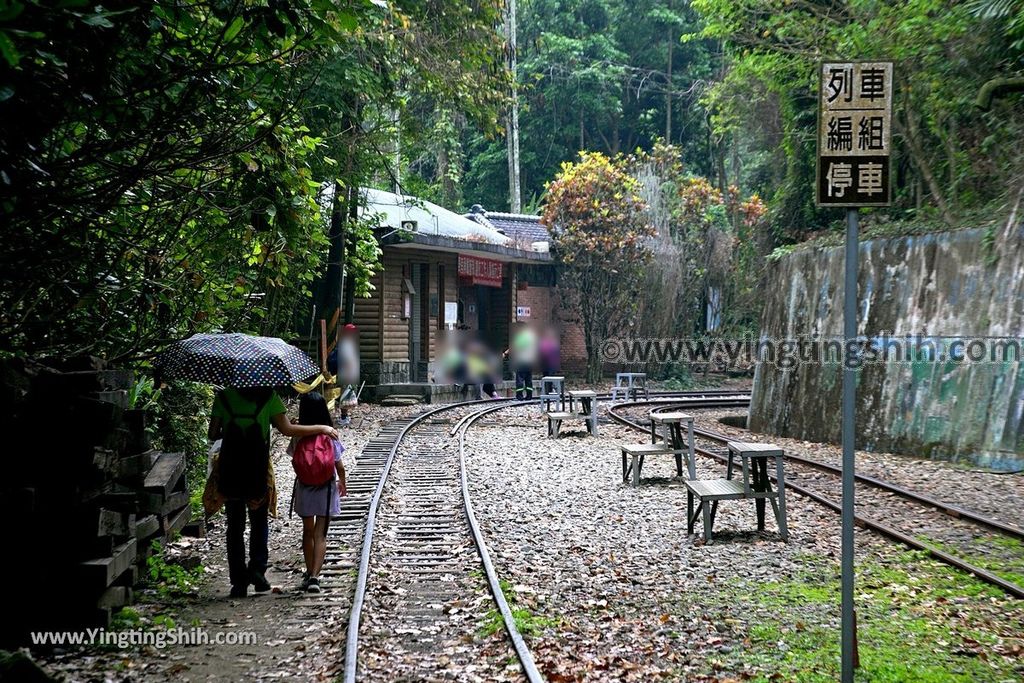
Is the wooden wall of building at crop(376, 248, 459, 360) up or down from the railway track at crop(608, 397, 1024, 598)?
up

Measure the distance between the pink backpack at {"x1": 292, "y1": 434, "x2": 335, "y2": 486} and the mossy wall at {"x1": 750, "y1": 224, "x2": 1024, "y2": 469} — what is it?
33.2 feet

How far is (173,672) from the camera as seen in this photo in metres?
5.72

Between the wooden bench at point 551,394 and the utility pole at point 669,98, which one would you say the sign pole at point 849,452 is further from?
the utility pole at point 669,98

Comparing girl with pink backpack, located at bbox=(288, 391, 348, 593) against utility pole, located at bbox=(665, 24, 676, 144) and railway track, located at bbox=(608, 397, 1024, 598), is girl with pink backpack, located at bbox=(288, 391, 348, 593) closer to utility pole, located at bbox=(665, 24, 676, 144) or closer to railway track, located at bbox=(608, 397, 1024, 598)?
railway track, located at bbox=(608, 397, 1024, 598)

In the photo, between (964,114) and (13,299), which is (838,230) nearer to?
(964,114)

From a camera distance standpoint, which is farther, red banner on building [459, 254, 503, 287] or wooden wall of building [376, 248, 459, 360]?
red banner on building [459, 254, 503, 287]

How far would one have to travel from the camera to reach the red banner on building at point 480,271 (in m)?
30.8

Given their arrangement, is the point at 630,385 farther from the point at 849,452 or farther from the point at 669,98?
the point at 849,452

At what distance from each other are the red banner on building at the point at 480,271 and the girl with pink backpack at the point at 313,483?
2314cm

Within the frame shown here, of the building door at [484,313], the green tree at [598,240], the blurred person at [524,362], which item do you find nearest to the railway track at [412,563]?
the blurred person at [524,362]

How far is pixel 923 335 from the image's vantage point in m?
15.4

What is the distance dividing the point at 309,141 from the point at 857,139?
608 centimetres

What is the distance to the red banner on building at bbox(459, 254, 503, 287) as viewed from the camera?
3081 centimetres

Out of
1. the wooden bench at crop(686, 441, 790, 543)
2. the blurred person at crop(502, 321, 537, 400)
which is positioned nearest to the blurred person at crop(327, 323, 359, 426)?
the blurred person at crop(502, 321, 537, 400)
